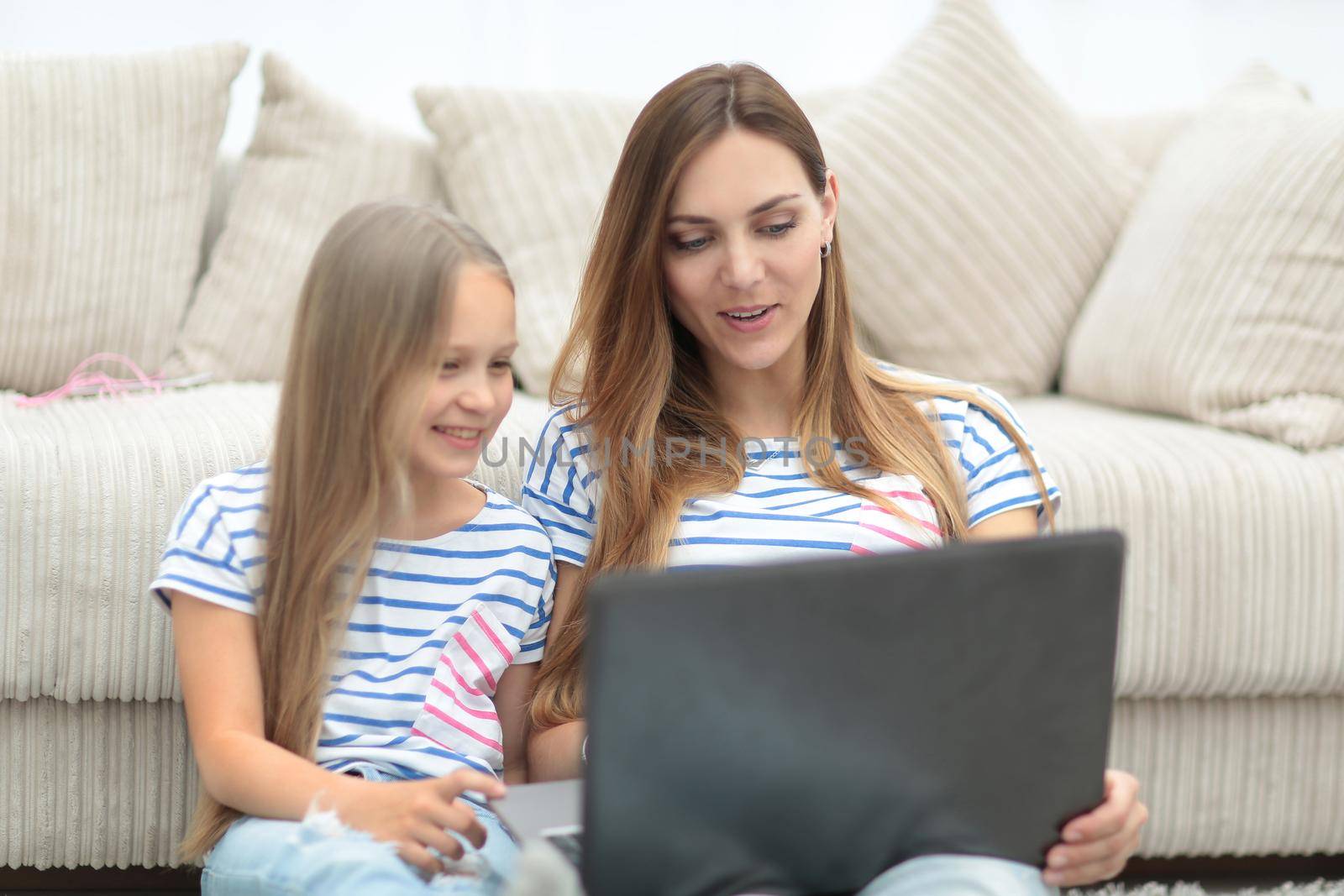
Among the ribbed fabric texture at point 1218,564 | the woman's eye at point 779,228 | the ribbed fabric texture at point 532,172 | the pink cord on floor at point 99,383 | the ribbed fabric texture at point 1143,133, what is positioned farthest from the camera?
the ribbed fabric texture at point 1143,133

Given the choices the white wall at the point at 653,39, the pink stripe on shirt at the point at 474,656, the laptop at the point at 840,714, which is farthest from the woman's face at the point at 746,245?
the white wall at the point at 653,39

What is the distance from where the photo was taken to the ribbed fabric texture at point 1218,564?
127 cm

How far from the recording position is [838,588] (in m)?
0.60

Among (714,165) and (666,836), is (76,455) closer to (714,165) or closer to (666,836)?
(714,165)

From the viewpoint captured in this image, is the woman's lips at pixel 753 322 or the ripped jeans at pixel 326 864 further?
the woman's lips at pixel 753 322

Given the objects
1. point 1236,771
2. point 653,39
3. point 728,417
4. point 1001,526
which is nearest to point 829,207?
point 728,417

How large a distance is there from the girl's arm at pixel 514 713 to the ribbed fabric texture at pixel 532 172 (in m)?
0.64

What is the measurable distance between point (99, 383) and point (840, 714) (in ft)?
3.87

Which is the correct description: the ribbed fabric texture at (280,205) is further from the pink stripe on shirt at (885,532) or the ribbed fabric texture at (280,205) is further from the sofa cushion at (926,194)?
the pink stripe on shirt at (885,532)

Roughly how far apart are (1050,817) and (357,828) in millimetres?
427

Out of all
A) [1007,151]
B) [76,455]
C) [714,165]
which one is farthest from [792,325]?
[1007,151]

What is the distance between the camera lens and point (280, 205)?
1.65 m

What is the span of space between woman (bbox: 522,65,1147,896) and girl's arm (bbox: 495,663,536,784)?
21 millimetres

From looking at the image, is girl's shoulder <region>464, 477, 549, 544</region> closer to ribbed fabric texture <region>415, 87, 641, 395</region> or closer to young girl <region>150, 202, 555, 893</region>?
young girl <region>150, 202, 555, 893</region>
